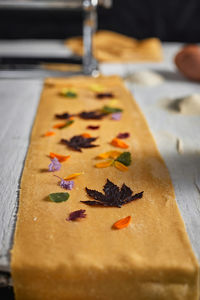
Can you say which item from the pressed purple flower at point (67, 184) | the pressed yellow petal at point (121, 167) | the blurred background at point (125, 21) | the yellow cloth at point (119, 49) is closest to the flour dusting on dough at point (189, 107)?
the pressed yellow petal at point (121, 167)

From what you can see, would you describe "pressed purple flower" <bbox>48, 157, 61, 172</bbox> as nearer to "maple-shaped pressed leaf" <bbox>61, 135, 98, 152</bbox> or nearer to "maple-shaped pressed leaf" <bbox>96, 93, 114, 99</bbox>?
"maple-shaped pressed leaf" <bbox>61, 135, 98, 152</bbox>

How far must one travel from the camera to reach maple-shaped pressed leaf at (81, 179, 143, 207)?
637mm

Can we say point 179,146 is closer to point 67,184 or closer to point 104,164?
point 104,164

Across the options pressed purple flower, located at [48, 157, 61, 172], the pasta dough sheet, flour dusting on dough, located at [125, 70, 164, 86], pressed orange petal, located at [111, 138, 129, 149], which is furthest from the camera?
flour dusting on dough, located at [125, 70, 164, 86]

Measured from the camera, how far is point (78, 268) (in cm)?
50

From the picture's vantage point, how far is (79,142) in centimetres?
87

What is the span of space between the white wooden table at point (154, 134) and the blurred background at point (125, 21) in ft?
2.91

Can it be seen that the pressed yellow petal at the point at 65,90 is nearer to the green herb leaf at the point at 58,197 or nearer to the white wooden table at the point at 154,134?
the white wooden table at the point at 154,134

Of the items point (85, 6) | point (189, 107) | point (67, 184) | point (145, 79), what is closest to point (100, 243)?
point (67, 184)

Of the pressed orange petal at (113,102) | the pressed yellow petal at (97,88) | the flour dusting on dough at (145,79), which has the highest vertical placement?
the pressed orange petal at (113,102)

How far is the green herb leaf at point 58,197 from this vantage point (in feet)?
2.12

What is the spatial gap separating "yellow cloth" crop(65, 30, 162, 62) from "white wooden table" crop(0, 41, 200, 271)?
0.12 meters

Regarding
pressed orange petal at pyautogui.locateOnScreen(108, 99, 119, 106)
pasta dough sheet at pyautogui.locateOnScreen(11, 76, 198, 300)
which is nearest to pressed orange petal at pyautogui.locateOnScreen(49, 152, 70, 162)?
pasta dough sheet at pyautogui.locateOnScreen(11, 76, 198, 300)

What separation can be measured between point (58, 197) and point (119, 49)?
4.73ft
